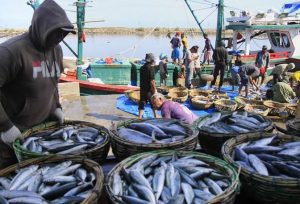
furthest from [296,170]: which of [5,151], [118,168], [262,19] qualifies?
[262,19]

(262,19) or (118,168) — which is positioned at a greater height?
(262,19)

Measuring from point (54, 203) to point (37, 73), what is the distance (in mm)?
1397

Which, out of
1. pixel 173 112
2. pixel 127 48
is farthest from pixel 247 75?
pixel 127 48

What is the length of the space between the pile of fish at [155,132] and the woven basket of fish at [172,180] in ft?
1.09

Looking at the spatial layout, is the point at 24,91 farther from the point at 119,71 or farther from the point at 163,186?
the point at 119,71

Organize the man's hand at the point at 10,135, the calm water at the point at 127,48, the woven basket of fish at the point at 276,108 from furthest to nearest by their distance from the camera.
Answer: the calm water at the point at 127,48
the woven basket of fish at the point at 276,108
the man's hand at the point at 10,135

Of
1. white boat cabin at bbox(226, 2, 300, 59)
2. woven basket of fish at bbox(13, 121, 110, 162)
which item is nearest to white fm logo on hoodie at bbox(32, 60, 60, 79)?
woven basket of fish at bbox(13, 121, 110, 162)

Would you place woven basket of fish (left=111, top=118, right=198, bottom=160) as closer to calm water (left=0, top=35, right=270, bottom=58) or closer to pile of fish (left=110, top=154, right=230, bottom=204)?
pile of fish (left=110, top=154, right=230, bottom=204)

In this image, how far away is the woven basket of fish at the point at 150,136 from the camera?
2838 mm

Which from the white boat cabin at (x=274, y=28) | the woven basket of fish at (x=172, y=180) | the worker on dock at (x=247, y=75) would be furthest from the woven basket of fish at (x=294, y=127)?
the white boat cabin at (x=274, y=28)

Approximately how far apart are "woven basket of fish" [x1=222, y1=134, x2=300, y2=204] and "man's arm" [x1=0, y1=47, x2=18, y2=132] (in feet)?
6.14

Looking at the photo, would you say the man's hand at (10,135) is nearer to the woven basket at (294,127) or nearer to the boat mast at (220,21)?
the woven basket at (294,127)

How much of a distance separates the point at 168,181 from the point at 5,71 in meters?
1.66

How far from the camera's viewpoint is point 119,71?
1401cm
